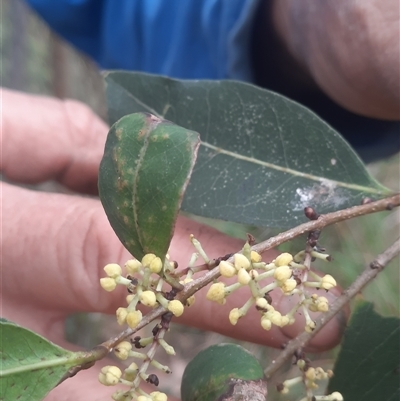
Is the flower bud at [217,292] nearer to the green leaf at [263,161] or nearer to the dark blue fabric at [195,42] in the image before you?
the green leaf at [263,161]

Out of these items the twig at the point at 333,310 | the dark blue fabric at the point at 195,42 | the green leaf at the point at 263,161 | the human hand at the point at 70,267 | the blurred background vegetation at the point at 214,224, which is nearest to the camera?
the twig at the point at 333,310

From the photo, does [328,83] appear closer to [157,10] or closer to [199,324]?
[199,324]

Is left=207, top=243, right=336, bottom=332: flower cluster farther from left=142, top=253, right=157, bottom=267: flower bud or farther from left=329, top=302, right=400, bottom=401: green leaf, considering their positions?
left=329, top=302, right=400, bottom=401: green leaf

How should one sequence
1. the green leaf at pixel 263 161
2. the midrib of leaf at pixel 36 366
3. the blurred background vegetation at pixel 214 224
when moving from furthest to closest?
the blurred background vegetation at pixel 214 224, the green leaf at pixel 263 161, the midrib of leaf at pixel 36 366

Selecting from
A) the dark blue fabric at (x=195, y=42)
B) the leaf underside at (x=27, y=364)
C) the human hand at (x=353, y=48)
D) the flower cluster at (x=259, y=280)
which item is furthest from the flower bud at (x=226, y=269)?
the dark blue fabric at (x=195, y=42)

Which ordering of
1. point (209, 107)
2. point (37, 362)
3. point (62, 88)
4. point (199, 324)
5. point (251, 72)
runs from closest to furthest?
1. point (37, 362)
2. point (209, 107)
3. point (199, 324)
4. point (251, 72)
5. point (62, 88)

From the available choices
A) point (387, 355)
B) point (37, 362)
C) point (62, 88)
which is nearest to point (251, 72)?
point (387, 355)

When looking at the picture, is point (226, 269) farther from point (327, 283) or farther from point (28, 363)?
point (28, 363)
